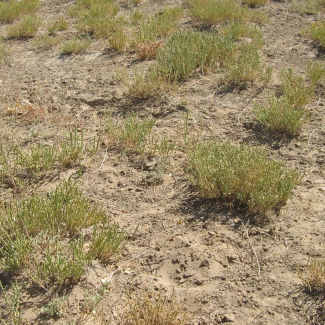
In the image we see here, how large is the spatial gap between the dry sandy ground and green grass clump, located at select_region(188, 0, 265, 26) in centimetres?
143

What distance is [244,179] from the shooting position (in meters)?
3.66

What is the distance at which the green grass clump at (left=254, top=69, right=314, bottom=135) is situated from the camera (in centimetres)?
457

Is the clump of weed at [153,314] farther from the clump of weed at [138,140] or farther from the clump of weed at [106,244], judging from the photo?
the clump of weed at [138,140]

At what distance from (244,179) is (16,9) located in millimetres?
6881

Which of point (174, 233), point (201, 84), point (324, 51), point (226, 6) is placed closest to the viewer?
point (174, 233)

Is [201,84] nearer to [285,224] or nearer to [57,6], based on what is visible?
[285,224]

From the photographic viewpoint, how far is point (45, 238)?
127 inches

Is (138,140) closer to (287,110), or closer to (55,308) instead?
(287,110)

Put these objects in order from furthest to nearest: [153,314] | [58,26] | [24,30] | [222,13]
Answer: [58,26]
[24,30]
[222,13]
[153,314]

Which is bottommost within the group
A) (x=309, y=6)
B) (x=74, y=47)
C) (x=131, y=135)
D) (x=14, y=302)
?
(x=309, y=6)

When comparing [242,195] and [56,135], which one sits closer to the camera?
[242,195]

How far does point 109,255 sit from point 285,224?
143cm

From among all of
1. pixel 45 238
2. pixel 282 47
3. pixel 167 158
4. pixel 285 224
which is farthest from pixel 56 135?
pixel 282 47

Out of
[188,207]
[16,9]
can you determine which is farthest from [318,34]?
[16,9]
